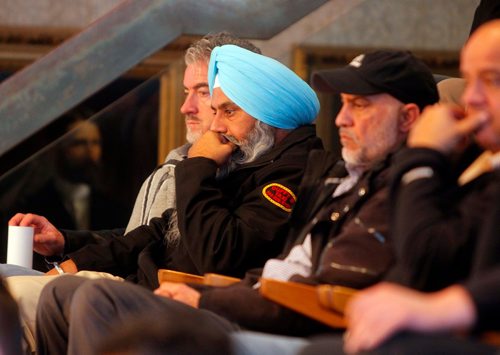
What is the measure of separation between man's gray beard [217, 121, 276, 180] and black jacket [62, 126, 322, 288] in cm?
2

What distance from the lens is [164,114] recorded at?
653 centimetres

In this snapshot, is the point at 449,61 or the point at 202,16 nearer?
the point at 202,16

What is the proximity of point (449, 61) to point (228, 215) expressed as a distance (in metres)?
2.89

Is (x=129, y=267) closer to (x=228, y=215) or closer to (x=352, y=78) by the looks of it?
(x=228, y=215)

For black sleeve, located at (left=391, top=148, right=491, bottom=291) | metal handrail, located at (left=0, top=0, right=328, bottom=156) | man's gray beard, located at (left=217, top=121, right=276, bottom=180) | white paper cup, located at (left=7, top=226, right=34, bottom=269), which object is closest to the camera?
black sleeve, located at (left=391, top=148, right=491, bottom=291)

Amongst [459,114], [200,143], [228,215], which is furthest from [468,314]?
[200,143]

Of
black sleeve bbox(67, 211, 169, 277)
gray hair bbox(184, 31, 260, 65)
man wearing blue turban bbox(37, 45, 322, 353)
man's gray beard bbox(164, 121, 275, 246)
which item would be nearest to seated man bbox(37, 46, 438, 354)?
man wearing blue turban bbox(37, 45, 322, 353)

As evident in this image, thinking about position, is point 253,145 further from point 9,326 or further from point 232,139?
point 9,326

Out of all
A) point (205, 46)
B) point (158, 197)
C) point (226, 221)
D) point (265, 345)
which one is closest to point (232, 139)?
point (226, 221)

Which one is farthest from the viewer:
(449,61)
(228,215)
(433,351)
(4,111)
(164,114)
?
(164,114)

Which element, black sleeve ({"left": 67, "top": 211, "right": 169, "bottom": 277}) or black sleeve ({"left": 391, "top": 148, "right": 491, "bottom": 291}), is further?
black sleeve ({"left": 67, "top": 211, "right": 169, "bottom": 277})

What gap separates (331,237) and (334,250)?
0.15 meters

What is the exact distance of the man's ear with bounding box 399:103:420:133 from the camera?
9.63 ft

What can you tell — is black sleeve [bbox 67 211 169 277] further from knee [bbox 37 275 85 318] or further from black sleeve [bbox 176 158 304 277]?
knee [bbox 37 275 85 318]
